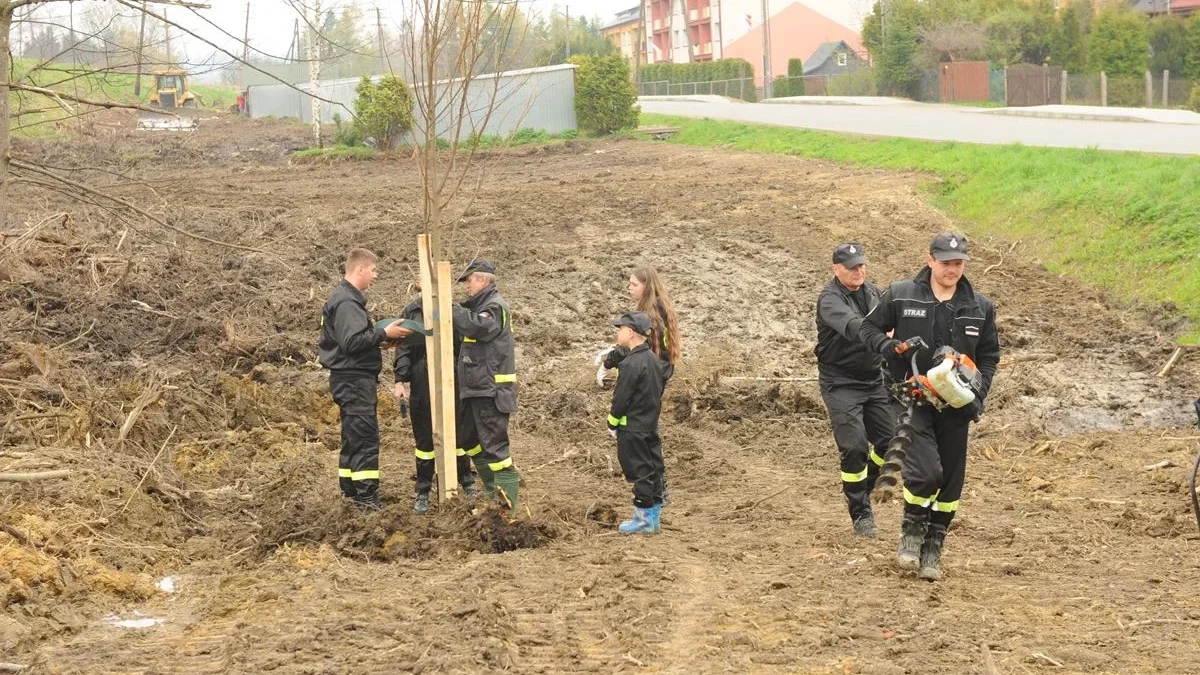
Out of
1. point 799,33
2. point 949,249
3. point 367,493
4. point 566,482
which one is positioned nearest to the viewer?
point 949,249

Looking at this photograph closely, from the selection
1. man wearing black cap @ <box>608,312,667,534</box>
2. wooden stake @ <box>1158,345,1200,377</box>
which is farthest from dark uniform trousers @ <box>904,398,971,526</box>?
wooden stake @ <box>1158,345,1200,377</box>

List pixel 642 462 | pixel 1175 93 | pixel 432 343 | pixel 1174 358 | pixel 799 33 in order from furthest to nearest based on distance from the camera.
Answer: pixel 799 33, pixel 1175 93, pixel 1174 358, pixel 642 462, pixel 432 343

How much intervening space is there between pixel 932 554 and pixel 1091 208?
12.5 metres

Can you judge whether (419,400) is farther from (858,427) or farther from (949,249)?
(949,249)

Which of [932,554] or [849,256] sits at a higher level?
[849,256]

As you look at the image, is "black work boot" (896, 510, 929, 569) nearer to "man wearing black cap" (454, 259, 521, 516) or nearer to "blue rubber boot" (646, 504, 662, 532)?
"blue rubber boot" (646, 504, 662, 532)

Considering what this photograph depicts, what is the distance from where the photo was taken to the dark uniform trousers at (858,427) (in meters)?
8.26

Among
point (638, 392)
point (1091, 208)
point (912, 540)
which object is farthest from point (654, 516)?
point (1091, 208)

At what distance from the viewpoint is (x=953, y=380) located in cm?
673

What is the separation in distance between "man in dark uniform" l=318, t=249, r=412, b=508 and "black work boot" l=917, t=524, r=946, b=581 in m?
3.83

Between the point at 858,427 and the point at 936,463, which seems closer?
the point at 936,463

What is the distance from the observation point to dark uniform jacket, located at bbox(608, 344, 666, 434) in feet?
27.5

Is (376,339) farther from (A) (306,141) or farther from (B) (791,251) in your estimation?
(A) (306,141)

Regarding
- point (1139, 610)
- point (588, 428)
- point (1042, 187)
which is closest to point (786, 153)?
point (1042, 187)
